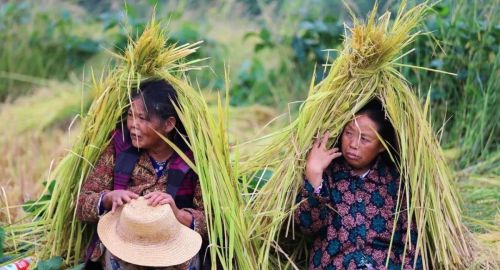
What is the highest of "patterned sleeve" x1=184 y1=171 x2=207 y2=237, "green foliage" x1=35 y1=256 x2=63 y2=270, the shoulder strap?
the shoulder strap

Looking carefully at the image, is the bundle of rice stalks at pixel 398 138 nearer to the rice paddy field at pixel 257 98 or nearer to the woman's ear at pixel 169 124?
the rice paddy field at pixel 257 98

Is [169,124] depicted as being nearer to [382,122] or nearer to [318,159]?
[318,159]

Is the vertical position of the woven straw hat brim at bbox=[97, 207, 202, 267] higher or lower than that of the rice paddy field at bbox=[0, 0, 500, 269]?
lower

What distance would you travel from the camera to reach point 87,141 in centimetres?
423

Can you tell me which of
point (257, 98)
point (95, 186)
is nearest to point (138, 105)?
point (95, 186)

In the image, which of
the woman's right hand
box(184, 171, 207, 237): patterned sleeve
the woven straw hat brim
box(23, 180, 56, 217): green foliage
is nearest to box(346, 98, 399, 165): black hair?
box(184, 171, 207, 237): patterned sleeve

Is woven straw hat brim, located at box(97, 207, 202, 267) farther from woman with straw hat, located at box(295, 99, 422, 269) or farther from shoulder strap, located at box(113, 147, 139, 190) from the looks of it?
woman with straw hat, located at box(295, 99, 422, 269)

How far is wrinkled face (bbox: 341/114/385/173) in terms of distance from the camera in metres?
4.03

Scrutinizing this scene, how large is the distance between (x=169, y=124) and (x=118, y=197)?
1.22 feet

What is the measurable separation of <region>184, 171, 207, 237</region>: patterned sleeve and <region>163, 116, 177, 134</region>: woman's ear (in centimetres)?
19

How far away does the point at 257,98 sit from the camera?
7.71 meters

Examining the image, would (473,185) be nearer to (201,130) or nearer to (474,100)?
(474,100)

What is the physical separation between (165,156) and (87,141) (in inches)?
13.0

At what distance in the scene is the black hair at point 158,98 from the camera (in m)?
4.04
